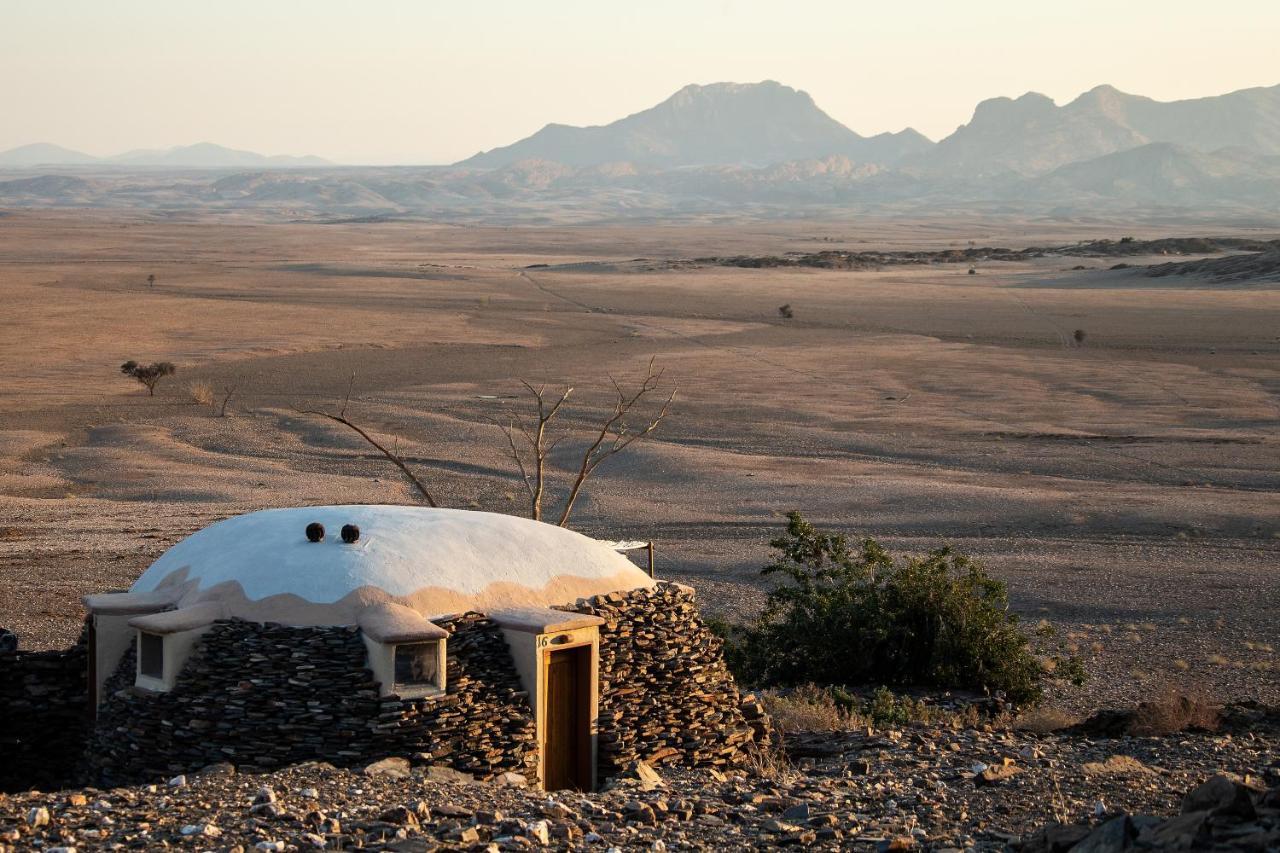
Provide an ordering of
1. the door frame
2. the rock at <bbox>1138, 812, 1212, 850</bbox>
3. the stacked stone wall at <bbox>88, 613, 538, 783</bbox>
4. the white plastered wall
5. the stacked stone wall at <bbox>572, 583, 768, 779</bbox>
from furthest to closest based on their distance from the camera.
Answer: the stacked stone wall at <bbox>572, 583, 768, 779</bbox> < the white plastered wall < the door frame < the stacked stone wall at <bbox>88, 613, 538, 783</bbox> < the rock at <bbox>1138, 812, 1212, 850</bbox>

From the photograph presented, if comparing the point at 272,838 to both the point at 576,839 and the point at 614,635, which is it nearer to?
the point at 576,839

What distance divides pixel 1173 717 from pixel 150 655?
10486mm

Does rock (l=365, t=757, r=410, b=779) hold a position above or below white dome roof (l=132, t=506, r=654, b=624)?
below

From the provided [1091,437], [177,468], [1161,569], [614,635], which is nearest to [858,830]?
[614,635]

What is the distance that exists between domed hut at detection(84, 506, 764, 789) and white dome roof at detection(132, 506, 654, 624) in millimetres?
23

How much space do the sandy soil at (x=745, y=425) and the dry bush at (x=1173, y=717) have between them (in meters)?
3.18

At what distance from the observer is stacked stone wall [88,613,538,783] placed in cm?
1305

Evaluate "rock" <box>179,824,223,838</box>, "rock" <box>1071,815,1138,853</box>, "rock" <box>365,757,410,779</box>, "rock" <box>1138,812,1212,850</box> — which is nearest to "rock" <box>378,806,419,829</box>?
"rock" <box>179,824,223,838</box>

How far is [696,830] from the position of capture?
11.3 m

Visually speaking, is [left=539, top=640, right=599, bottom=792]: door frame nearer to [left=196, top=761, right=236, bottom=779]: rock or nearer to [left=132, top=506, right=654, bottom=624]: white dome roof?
[left=132, top=506, right=654, bottom=624]: white dome roof

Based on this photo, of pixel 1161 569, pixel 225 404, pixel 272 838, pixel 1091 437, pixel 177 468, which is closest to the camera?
pixel 272 838

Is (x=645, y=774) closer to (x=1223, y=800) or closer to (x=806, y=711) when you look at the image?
(x=806, y=711)

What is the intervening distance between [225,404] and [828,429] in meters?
19.5

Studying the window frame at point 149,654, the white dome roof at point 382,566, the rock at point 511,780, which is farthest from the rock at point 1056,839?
the window frame at point 149,654
